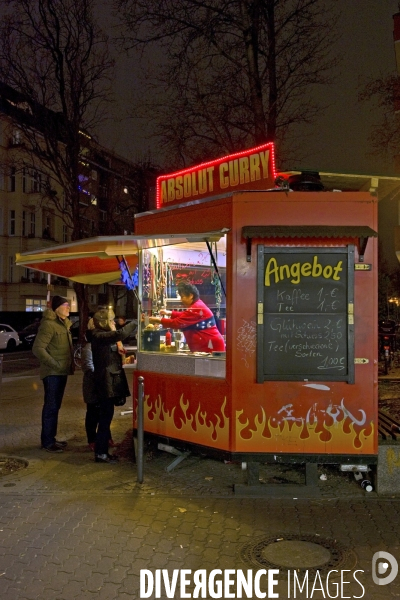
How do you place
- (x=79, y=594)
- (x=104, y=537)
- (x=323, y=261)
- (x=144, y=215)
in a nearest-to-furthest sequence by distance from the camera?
(x=79, y=594), (x=104, y=537), (x=323, y=261), (x=144, y=215)

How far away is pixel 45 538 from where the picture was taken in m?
4.80

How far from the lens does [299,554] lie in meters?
4.47

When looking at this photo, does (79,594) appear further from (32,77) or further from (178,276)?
(32,77)

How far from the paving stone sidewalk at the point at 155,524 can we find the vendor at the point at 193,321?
4.90ft

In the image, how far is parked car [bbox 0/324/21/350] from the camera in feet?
93.3

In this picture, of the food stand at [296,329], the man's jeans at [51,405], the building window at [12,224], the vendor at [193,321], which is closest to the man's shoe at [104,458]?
the man's jeans at [51,405]

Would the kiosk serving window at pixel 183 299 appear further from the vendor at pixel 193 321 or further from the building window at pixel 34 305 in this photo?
the building window at pixel 34 305

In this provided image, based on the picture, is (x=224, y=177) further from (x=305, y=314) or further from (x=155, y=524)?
(x=155, y=524)

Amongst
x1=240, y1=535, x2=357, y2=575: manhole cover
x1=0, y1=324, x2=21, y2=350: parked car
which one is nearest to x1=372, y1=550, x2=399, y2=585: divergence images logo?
x1=240, y1=535, x2=357, y2=575: manhole cover

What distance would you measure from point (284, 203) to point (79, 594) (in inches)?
160

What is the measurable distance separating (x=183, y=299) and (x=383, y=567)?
168 inches

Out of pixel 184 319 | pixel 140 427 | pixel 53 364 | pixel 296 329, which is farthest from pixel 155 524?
pixel 53 364

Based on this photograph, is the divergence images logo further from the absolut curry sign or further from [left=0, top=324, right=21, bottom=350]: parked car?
[left=0, top=324, right=21, bottom=350]: parked car

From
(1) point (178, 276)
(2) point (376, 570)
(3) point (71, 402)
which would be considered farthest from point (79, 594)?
(3) point (71, 402)
